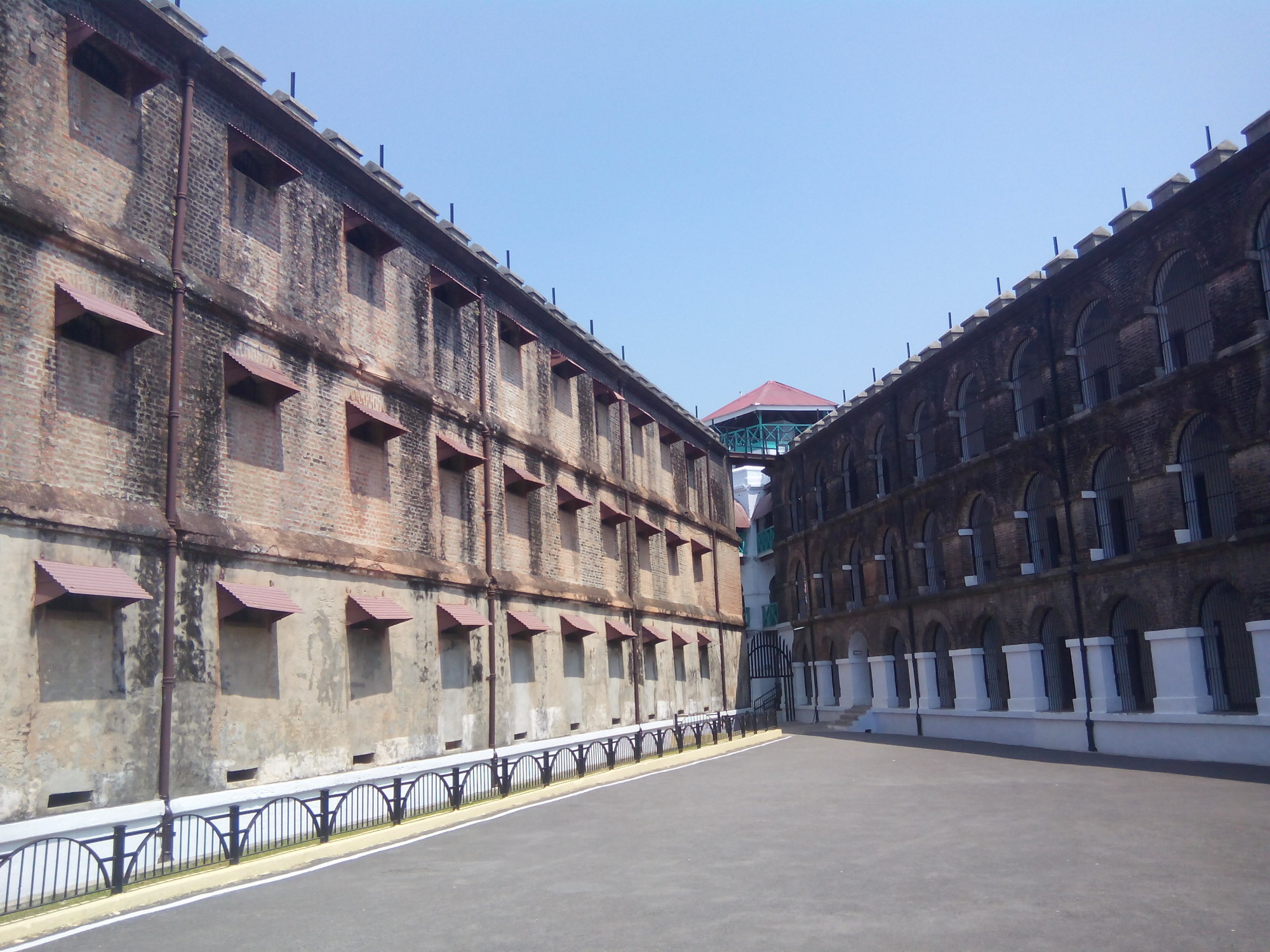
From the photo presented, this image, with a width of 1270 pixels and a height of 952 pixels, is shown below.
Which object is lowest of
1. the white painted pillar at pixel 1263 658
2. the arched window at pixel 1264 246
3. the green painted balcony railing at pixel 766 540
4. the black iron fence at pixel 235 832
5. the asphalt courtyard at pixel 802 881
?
the asphalt courtyard at pixel 802 881

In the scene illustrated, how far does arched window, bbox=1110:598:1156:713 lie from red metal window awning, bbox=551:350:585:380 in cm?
1408

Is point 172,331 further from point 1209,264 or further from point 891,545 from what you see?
point 891,545

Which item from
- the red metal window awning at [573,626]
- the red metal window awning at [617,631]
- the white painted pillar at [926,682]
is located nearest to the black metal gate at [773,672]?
the white painted pillar at [926,682]

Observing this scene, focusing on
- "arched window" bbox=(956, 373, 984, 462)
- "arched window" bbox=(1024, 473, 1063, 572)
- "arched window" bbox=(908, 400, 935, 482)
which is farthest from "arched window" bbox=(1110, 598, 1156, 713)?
"arched window" bbox=(908, 400, 935, 482)

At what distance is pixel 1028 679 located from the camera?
25.9 meters

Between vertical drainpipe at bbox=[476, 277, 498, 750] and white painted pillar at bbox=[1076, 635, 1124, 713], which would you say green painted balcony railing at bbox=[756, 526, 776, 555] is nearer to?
white painted pillar at bbox=[1076, 635, 1124, 713]

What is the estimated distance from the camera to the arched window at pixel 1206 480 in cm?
2102

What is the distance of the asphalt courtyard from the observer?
26.0ft

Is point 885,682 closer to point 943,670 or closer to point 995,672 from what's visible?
point 943,670

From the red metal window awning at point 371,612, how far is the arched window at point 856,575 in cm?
2183

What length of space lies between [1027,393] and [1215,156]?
322 inches

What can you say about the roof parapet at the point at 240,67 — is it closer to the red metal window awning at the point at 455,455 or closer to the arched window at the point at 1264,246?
the red metal window awning at the point at 455,455

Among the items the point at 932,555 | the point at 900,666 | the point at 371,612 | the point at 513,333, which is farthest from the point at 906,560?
the point at 371,612

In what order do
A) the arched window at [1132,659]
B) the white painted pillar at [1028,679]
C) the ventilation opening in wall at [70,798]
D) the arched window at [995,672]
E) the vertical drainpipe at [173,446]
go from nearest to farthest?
1. the ventilation opening in wall at [70,798]
2. the vertical drainpipe at [173,446]
3. the arched window at [1132,659]
4. the white painted pillar at [1028,679]
5. the arched window at [995,672]
